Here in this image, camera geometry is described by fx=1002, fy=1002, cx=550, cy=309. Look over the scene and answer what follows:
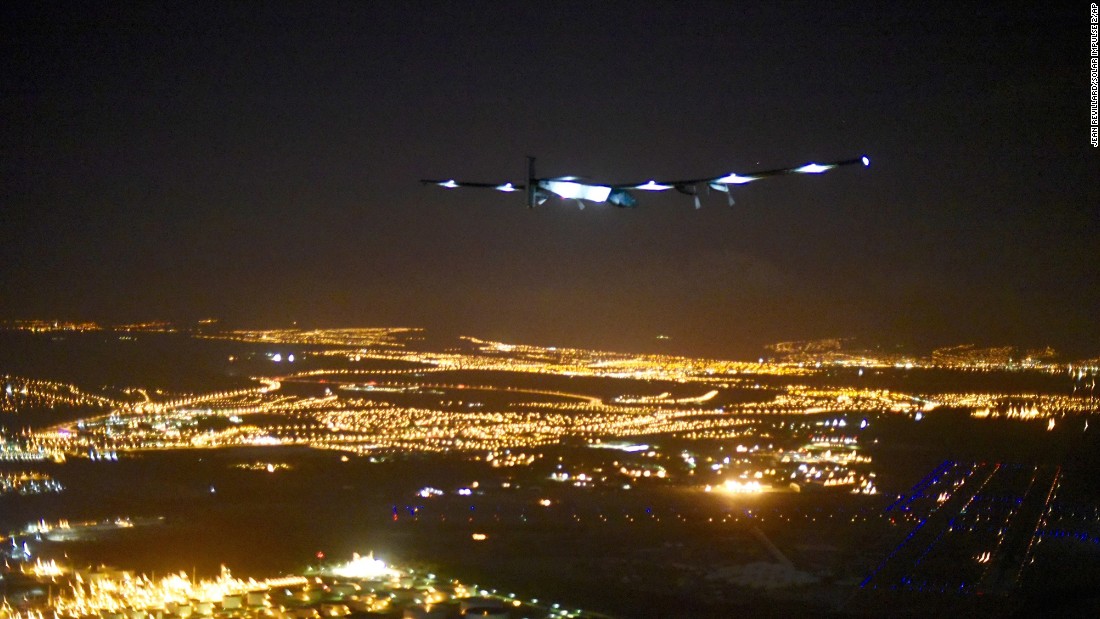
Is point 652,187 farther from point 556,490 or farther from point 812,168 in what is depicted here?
point 556,490

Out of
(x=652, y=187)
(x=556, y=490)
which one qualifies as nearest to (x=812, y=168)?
(x=652, y=187)

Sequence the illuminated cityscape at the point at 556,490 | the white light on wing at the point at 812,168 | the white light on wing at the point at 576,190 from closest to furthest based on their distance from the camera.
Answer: the white light on wing at the point at 812,168
the white light on wing at the point at 576,190
the illuminated cityscape at the point at 556,490

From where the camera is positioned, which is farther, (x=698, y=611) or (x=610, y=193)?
(x=698, y=611)

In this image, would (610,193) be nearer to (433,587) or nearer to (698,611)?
(698,611)

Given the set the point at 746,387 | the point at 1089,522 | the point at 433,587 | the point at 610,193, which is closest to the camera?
the point at 610,193

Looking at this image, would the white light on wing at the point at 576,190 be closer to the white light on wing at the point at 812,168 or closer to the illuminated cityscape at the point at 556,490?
the white light on wing at the point at 812,168

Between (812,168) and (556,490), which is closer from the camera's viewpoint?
(812,168)

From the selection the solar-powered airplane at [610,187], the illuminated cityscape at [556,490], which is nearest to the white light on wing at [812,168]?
the solar-powered airplane at [610,187]

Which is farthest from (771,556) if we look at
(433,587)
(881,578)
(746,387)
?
(746,387)

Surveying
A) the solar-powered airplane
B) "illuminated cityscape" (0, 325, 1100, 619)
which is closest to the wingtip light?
the solar-powered airplane
